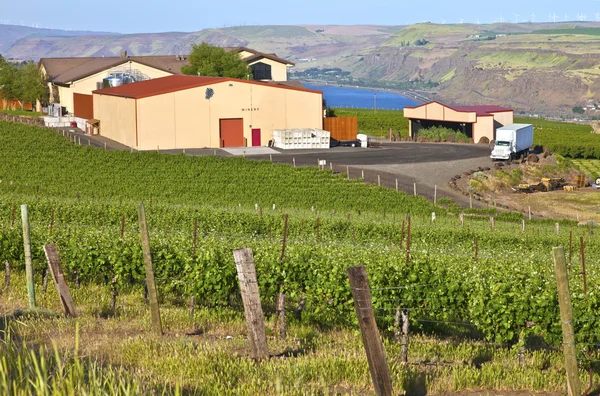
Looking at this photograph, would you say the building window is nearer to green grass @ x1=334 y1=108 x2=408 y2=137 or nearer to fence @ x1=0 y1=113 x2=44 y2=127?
green grass @ x1=334 y1=108 x2=408 y2=137

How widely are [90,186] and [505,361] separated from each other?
40567mm

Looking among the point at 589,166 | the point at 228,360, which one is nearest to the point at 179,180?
the point at 228,360

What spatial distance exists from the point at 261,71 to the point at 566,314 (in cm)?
10593

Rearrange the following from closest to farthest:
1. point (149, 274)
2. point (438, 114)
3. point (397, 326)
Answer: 1. point (149, 274)
2. point (397, 326)
3. point (438, 114)

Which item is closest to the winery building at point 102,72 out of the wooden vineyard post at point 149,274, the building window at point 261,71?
the building window at point 261,71

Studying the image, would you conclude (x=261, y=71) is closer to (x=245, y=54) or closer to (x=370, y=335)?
(x=245, y=54)

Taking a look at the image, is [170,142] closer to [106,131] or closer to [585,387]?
[106,131]

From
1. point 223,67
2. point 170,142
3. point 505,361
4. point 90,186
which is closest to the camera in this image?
point 505,361

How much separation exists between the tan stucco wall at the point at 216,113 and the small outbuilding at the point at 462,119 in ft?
52.6

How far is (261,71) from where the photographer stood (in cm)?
11562

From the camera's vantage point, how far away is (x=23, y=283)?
23.8m

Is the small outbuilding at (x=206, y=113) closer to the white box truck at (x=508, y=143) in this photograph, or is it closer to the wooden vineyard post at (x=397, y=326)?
the white box truck at (x=508, y=143)

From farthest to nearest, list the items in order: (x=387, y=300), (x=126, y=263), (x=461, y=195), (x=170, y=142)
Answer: (x=170, y=142) → (x=461, y=195) → (x=126, y=263) → (x=387, y=300)

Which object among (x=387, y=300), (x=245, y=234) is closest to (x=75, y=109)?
(x=245, y=234)
